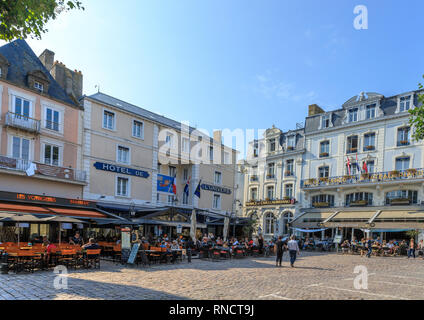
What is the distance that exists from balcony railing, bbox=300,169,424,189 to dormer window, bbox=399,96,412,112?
530 centimetres

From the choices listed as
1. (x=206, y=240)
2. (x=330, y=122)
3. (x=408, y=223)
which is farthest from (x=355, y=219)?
(x=206, y=240)

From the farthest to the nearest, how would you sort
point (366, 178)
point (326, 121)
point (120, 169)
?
1. point (326, 121)
2. point (366, 178)
3. point (120, 169)

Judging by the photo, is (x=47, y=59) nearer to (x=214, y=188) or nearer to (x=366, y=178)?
(x=214, y=188)

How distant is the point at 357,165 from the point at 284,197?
318 inches

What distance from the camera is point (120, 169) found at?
75.8ft

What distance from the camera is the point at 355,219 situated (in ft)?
88.7

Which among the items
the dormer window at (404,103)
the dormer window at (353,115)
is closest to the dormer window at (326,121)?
the dormer window at (353,115)

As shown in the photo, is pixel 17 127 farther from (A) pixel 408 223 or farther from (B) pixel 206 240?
(A) pixel 408 223

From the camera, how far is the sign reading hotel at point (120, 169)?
71.6 feet

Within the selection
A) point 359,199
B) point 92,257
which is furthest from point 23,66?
point 359,199

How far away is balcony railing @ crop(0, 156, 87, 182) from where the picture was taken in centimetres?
1704

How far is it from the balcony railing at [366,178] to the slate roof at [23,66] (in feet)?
73.3

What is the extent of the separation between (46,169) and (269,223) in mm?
23372

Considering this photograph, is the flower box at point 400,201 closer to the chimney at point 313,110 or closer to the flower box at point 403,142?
the flower box at point 403,142
